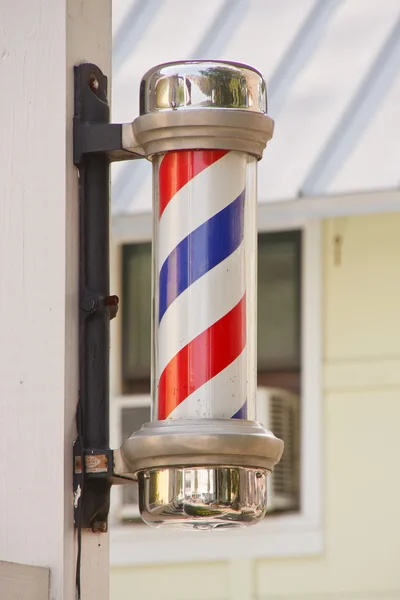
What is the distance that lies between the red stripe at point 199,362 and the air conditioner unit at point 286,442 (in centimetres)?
445

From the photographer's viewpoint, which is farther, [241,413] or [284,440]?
[284,440]

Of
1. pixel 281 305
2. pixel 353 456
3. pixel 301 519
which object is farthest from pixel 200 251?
pixel 281 305

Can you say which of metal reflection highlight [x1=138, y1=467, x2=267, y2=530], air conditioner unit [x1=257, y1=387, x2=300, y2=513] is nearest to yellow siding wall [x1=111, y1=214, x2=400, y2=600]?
air conditioner unit [x1=257, y1=387, x2=300, y2=513]

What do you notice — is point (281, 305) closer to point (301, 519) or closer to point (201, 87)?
point (301, 519)

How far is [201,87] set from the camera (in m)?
1.94

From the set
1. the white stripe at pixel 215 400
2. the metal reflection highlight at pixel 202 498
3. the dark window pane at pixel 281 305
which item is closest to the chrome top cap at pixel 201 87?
the white stripe at pixel 215 400

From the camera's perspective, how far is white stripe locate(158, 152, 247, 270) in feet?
6.24

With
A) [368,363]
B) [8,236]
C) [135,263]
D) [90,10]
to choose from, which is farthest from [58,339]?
[135,263]

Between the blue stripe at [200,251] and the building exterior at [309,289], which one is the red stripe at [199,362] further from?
the building exterior at [309,289]

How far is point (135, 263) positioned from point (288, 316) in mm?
852

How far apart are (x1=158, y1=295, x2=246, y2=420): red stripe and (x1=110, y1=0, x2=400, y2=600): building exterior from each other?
11.4ft

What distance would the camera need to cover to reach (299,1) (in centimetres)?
555

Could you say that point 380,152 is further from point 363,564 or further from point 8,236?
point 8,236

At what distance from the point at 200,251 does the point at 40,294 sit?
0.24 m
